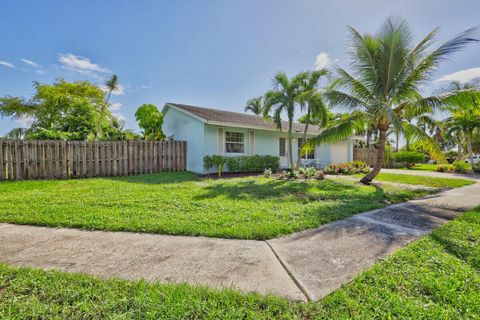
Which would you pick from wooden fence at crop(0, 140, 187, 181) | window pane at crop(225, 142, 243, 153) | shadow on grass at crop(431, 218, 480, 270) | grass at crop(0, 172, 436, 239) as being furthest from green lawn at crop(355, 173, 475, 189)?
wooden fence at crop(0, 140, 187, 181)

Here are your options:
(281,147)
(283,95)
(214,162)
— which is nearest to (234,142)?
(214,162)

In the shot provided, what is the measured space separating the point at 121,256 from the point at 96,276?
45cm

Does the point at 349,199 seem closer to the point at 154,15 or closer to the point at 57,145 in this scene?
the point at 154,15

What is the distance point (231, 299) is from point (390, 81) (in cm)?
1006

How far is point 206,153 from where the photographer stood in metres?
11.9

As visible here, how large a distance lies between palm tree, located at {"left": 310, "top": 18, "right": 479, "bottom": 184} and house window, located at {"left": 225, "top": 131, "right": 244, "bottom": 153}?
224 inches

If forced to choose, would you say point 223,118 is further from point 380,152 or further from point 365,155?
point 365,155

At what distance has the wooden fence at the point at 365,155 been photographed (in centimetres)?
2164

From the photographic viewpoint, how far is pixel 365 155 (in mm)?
21984

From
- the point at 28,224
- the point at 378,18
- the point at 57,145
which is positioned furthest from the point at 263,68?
the point at 28,224

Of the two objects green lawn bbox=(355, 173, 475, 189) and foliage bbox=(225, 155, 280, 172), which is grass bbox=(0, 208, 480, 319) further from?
foliage bbox=(225, 155, 280, 172)

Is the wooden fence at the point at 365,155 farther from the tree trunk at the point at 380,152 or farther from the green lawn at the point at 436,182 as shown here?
the tree trunk at the point at 380,152

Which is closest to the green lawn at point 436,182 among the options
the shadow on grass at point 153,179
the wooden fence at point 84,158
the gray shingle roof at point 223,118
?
the gray shingle roof at point 223,118

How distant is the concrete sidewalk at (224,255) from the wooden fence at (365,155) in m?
19.5
